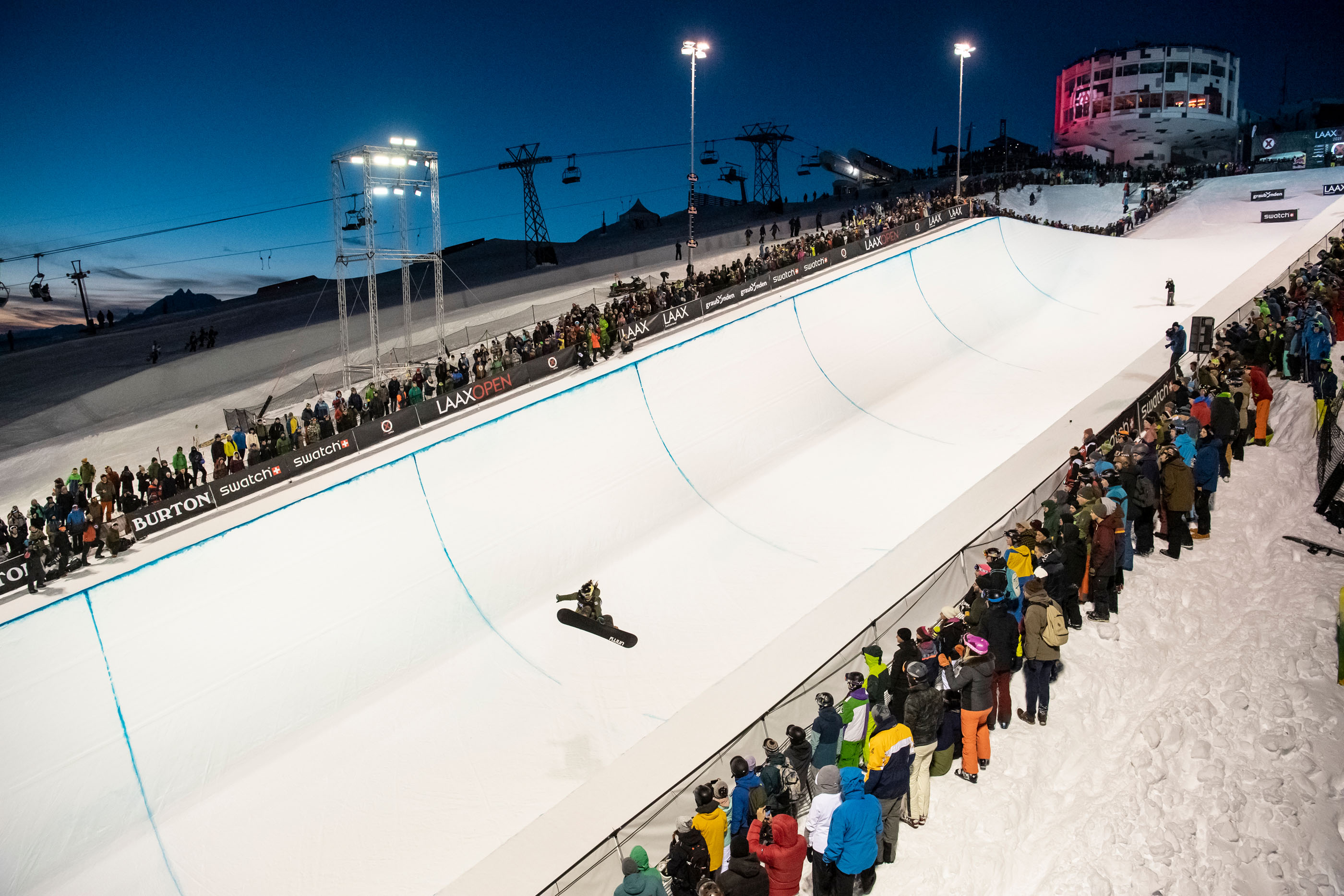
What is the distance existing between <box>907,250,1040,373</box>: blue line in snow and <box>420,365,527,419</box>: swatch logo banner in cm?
1095

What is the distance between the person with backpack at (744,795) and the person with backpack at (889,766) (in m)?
0.71

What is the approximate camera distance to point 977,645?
244 inches

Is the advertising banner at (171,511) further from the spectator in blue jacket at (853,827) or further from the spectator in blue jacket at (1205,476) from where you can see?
the spectator in blue jacket at (1205,476)

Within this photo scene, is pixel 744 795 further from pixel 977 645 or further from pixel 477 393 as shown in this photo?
pixel 477 393

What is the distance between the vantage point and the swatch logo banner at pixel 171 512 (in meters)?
12.9

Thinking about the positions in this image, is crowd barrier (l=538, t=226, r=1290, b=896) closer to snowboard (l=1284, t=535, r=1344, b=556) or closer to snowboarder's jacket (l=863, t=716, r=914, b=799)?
snowboarder's jacket (l=863, t=716, r=914, b=799)

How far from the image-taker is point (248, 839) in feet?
27.8

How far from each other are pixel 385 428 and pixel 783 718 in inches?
456

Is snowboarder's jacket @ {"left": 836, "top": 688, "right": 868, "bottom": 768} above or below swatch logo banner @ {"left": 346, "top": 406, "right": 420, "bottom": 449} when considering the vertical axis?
below

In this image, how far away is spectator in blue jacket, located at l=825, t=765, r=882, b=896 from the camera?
5.11 m

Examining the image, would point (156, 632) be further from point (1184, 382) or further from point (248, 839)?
point (1184, 382)

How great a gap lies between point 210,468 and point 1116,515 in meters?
17.7

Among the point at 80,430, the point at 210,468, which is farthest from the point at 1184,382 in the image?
the point at 80,430

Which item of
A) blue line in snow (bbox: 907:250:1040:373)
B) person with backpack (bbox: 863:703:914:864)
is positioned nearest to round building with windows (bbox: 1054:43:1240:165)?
blue line in snow (bbox: 907:250:1040:373)
